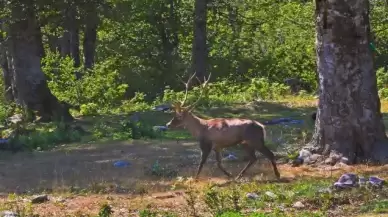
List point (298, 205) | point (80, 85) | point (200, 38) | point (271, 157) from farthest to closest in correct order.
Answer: point (80, 85), point (200, 38), point (271, 157), point (298, 205)

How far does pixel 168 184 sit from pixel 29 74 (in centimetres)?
885

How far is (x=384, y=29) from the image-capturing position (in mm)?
29266

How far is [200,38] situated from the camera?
2389 centimetres

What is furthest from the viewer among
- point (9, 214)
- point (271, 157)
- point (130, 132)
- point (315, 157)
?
point (130, 132)

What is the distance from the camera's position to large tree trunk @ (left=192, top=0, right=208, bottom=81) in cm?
2356

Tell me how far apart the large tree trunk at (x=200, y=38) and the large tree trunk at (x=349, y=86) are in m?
12.0

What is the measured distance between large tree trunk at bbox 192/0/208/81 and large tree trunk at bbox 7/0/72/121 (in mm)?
5825

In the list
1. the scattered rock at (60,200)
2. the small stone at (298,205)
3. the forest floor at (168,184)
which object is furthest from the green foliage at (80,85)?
the small stone at (298,205)

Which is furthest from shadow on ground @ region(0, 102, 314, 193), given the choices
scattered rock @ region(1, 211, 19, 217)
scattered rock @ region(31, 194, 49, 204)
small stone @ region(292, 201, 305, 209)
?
small stone @ region(292, 201, 305, 209)

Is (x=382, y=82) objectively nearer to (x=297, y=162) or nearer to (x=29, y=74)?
(x=29, y=74)

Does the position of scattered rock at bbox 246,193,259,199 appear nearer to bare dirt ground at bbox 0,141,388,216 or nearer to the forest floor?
the forest floor

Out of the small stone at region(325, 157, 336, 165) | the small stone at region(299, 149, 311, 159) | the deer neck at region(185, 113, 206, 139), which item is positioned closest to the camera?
the deer neck at region(185, 113, 206, 139)

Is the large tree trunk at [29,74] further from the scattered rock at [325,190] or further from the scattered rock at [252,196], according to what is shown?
the scattered rock at [325,190]


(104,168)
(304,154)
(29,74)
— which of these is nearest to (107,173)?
(104,168)
